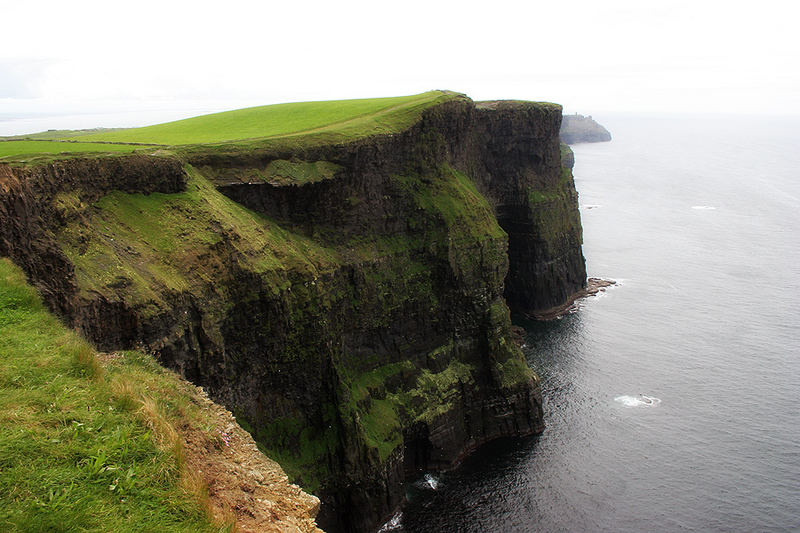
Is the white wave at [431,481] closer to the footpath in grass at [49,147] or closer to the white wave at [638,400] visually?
the white wave at [638,400]

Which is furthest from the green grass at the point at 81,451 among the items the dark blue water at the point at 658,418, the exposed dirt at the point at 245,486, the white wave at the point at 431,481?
the white wave at the point at 431,481

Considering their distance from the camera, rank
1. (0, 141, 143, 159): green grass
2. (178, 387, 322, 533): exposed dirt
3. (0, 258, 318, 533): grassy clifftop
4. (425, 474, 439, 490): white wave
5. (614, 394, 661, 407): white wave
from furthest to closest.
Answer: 1. (614, 394, 661, 407): white wave
2. (425, 474, 439, 490): white wave
3. (0, 141, 143, 159): green grass
4. (178, 387, 322, 533): exposed dirt
5. (0, 258, 318, 533): grassy clifftop

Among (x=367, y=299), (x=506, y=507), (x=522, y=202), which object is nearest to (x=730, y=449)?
(x=506, y=507)

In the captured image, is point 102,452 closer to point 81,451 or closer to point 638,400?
point 81,451

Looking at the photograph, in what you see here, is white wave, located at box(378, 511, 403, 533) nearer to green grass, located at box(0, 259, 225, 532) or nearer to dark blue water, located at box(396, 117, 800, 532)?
dark blue water, located at box(396, 117, 800, 532)

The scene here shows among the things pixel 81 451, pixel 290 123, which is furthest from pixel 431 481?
pixel 81 451

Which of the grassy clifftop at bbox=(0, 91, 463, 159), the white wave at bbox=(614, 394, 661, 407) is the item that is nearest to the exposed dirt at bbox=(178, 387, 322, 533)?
the grassy clifftop at bbox=(0, 91, 463, 159)
